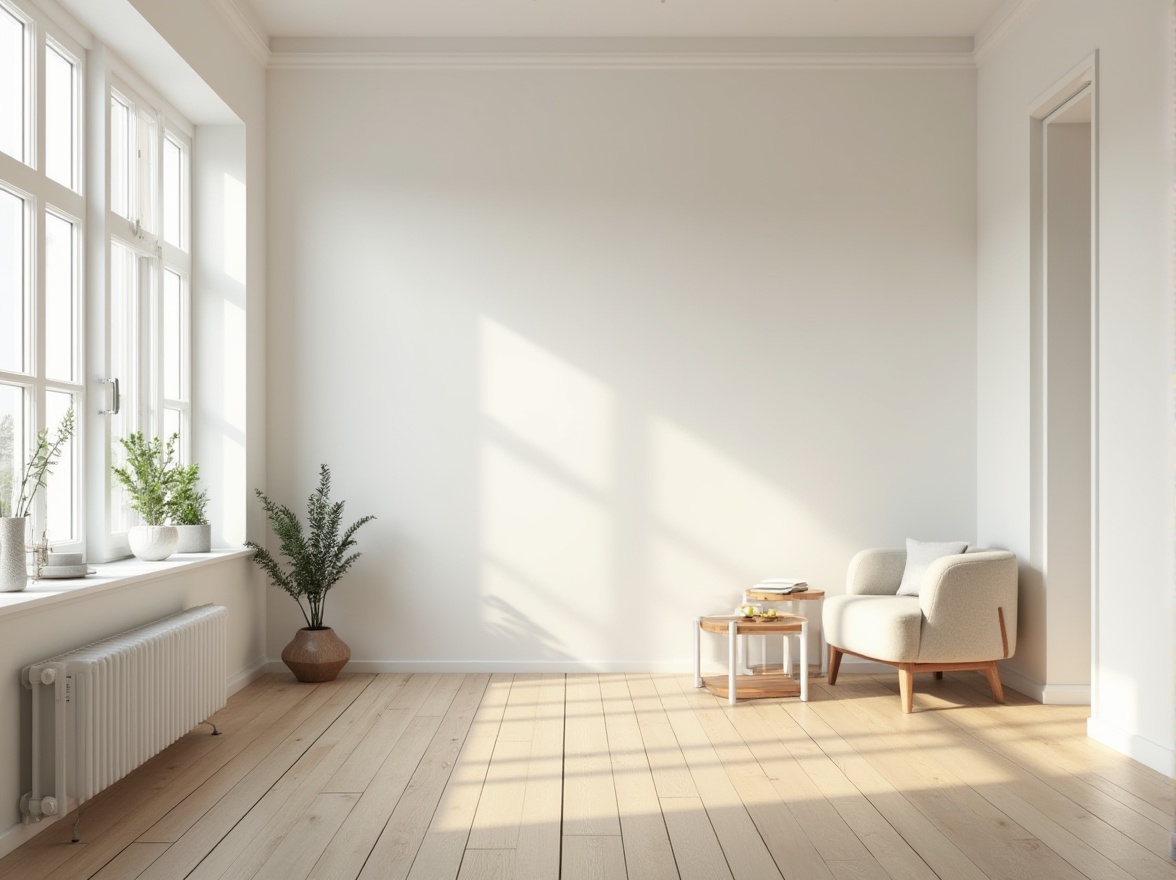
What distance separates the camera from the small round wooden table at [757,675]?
487 centimetres

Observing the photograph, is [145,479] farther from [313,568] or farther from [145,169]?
[145,169]

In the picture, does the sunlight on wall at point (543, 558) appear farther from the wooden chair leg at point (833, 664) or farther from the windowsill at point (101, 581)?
the windowsill at point (101, 581)

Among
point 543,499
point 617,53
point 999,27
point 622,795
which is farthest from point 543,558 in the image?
point 999,27

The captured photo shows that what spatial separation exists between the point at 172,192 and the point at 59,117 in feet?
3.82

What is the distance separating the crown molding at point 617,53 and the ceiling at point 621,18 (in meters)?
0.04

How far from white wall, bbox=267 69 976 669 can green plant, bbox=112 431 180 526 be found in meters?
1.21

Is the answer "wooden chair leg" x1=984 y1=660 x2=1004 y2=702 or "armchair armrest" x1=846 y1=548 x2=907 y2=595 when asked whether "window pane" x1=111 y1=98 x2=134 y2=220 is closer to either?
"armchair armrest" x1=846 y1=548 x2=907 y2=595

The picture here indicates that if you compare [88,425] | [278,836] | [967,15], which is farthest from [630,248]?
[278,836]

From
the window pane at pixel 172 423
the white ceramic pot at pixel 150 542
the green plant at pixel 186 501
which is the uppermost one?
the window pane at pixel 172 423

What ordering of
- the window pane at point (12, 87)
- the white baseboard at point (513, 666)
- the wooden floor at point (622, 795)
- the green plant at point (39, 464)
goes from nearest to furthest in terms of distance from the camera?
the wooden floor at point (622, 795), the green plant at point (39, 464), the window pane at point (12, 87), the white baseboard at point (513, 666)

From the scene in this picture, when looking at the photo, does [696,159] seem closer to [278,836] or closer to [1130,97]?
[1130,97]

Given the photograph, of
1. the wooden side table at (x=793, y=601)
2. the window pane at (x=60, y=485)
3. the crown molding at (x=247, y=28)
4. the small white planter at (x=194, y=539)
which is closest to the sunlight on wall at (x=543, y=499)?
the wooden side table at (x=793, y=601)

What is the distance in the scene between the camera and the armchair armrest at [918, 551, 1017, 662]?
472 cm

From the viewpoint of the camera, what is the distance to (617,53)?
563cm
